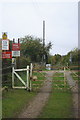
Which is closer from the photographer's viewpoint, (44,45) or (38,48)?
(38,48)

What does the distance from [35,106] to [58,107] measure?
0.86 m

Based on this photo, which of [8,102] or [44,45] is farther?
[44,45]

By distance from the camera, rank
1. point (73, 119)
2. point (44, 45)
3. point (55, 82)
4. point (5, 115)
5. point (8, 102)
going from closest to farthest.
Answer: point (73, 119) → point (5, 115) → point (8, 102) → point (55, 82) → point (44, 45)

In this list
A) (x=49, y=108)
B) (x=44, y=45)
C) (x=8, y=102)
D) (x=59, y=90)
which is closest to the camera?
(x=49, y=108)

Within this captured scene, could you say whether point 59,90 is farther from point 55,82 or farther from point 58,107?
point 58,107

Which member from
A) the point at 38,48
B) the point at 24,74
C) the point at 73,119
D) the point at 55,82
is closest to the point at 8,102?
the point at 73,119

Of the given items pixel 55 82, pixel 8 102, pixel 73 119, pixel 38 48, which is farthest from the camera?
pixel 38 48

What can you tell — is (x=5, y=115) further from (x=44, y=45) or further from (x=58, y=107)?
(x=44, y=45)

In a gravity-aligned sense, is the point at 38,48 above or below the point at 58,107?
above

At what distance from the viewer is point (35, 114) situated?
7273mm

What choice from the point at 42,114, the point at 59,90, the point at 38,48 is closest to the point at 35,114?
the point at 42,114

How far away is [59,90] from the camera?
1316cm

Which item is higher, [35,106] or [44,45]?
[44,45]

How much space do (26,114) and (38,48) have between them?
3238 cm
